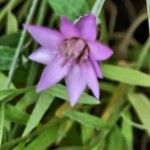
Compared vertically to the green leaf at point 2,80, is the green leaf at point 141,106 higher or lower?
lower

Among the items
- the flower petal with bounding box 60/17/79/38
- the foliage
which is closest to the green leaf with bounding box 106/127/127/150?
the foliage

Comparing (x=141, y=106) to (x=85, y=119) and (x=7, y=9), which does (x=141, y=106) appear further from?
(x=7, y=9)

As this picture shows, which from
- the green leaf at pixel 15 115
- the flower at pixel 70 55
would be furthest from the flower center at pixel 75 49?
the green leaf at pixel 15 115

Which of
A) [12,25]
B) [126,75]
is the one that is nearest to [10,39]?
[12,25]

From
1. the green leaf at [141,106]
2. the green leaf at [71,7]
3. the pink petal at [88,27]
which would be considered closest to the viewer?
the pink petal at [88,27]

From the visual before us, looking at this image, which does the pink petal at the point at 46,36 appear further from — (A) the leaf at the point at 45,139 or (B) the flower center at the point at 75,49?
(A) the leaf at the point at 45,139

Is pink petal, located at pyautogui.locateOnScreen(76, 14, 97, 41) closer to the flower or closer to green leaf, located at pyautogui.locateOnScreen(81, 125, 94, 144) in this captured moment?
the flower

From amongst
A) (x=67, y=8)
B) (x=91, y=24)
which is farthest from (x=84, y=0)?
(x=91, y=24)

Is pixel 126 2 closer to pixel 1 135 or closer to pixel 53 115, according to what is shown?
pixel 53 115
